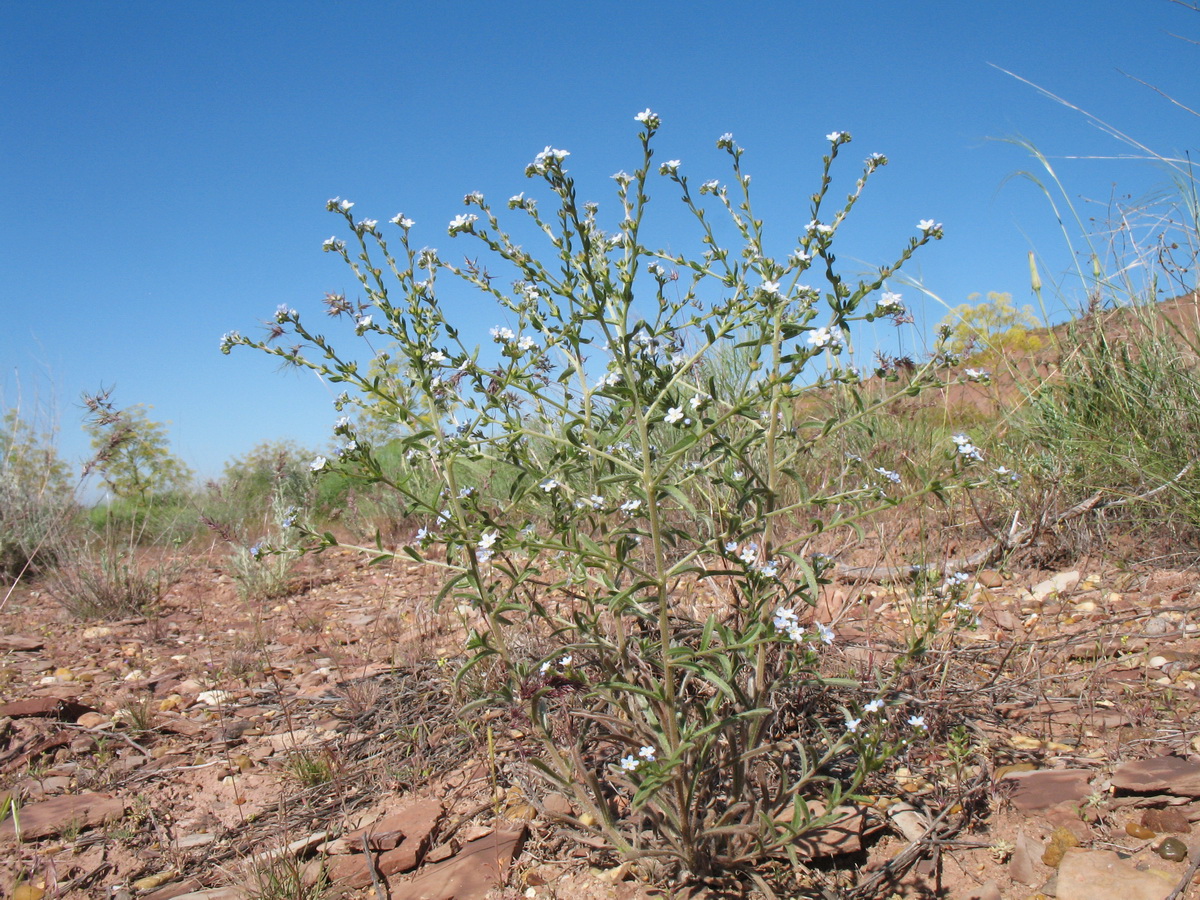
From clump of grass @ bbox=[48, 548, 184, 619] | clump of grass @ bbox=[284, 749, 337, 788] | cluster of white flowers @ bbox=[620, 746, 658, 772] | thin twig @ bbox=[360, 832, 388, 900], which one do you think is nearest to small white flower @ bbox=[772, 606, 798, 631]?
cluster of white flowers @ bbox=[620, 746, 658, 772]

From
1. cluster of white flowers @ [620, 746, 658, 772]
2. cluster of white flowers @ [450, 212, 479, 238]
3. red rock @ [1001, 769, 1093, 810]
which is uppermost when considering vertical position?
cluster of white flowers @ [450, 212, 479, 238]

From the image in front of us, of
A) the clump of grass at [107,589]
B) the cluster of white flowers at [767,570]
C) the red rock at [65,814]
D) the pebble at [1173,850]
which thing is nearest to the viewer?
the cluster of white flowers at [767,570]

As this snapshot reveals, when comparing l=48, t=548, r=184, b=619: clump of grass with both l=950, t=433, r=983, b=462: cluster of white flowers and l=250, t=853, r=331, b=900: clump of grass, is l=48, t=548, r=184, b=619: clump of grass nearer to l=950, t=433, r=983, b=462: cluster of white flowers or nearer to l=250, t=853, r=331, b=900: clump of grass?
l=250, t=853, r=331, b=900: clump of grass

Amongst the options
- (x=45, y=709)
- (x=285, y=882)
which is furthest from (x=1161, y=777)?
(x=45, y=709)

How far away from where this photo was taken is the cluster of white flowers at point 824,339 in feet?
5.37

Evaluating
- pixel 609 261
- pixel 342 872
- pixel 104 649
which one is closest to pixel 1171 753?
pixel 609 261

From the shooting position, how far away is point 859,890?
183 cm

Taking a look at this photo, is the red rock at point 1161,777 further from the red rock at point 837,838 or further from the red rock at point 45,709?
the red rock at point 45,709

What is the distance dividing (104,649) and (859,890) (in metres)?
4.19

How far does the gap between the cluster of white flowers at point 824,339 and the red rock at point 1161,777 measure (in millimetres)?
1446

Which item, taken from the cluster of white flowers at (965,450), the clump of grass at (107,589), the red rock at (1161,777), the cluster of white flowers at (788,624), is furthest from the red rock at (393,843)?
the clump of grass at (107,589)

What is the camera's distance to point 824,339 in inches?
64.6

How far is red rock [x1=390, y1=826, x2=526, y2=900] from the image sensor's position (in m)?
2.00

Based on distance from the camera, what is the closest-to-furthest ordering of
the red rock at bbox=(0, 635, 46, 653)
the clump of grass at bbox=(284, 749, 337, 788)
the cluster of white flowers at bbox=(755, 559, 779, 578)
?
the cluster of white flowers at bbox=(755, 559, 779, 578), the clump of grass at bbox=(284, 749, 337, 788), the red rock at bbox=(0, 635, 46, 653)
